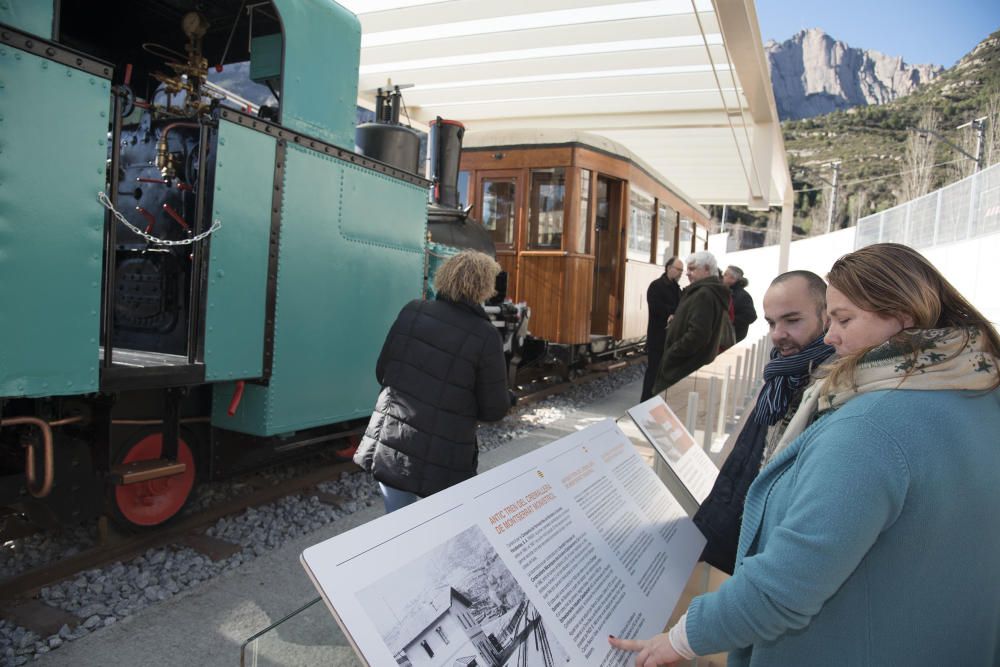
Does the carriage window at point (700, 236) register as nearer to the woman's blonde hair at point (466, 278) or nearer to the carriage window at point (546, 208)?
the carriage window at point (546, 208)

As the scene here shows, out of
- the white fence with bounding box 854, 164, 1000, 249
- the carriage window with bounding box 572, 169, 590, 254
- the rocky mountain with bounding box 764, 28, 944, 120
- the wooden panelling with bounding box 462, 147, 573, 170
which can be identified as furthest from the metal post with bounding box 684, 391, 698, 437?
the rocky mountain with bounding box 764, 28, 944, 120

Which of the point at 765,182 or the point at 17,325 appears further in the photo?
the point at 765,182

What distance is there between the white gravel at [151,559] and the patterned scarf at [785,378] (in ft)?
9.02

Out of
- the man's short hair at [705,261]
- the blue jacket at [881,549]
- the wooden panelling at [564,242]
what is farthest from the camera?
the wooden panelling at [564,242]

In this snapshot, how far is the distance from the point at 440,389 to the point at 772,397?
4.29ft

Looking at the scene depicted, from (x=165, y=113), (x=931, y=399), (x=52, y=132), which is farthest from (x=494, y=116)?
(x=931, y=399)

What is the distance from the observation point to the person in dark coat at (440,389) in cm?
274

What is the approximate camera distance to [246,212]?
11.3 ft

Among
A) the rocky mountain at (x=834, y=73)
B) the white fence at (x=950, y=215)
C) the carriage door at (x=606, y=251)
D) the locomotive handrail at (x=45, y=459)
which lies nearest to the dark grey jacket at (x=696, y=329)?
the carriage door at (x=606, y=251)

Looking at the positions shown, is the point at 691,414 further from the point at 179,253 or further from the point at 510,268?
the point at 510,268

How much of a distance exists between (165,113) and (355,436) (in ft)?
8.09

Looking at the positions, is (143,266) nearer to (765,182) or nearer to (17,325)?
(17,325)

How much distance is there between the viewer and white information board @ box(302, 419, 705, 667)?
0.97 meters

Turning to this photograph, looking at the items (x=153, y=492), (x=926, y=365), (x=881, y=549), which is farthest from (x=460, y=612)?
(x=153, y=492)
